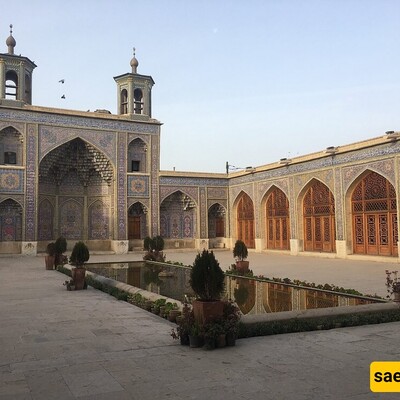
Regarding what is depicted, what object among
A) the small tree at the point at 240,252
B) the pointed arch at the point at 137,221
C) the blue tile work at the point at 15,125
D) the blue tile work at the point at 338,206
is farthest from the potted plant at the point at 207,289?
the pointed arch at the point at 137,221

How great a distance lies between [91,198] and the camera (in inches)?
847

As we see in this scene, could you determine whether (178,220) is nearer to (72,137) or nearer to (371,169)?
(72,137)

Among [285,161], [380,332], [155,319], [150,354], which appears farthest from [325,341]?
[285,161]

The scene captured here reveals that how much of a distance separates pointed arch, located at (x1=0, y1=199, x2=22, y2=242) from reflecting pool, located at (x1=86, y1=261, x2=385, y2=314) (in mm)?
7778

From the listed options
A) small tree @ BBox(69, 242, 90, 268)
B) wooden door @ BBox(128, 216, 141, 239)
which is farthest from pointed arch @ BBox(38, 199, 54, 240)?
small tree @ BBox(69, 242, 90, 268)

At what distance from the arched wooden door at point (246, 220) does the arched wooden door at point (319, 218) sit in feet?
13.4

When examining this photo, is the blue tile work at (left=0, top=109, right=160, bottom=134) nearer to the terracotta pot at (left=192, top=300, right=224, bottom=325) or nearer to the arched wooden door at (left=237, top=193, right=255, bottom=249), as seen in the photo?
the arched wooden door at (left=237, top=193, right=255, bottom=249)

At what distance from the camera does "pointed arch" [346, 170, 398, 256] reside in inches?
557

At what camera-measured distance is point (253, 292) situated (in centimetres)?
834

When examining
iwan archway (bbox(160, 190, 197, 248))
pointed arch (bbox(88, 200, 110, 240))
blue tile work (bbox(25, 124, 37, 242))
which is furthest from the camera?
iwan archway (bbox(160, 190, 197, 248))

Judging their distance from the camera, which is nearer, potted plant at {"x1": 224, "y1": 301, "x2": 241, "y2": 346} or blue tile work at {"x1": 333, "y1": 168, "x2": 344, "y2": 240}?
potted plant at {"x1": 224, "y1": 301, "x2": 241, "y2": 346}

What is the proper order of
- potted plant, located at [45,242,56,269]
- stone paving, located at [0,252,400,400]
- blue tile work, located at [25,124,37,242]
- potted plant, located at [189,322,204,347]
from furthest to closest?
blue tile work, located at [25,124,37,242], potted plant, located at [45,242,56,269], potted plant, located at [189,322,204,347], stone paving, located at [0,252,400,400]

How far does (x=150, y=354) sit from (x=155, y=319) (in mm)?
1749

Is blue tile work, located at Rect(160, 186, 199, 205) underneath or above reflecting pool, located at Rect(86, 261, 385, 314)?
above
